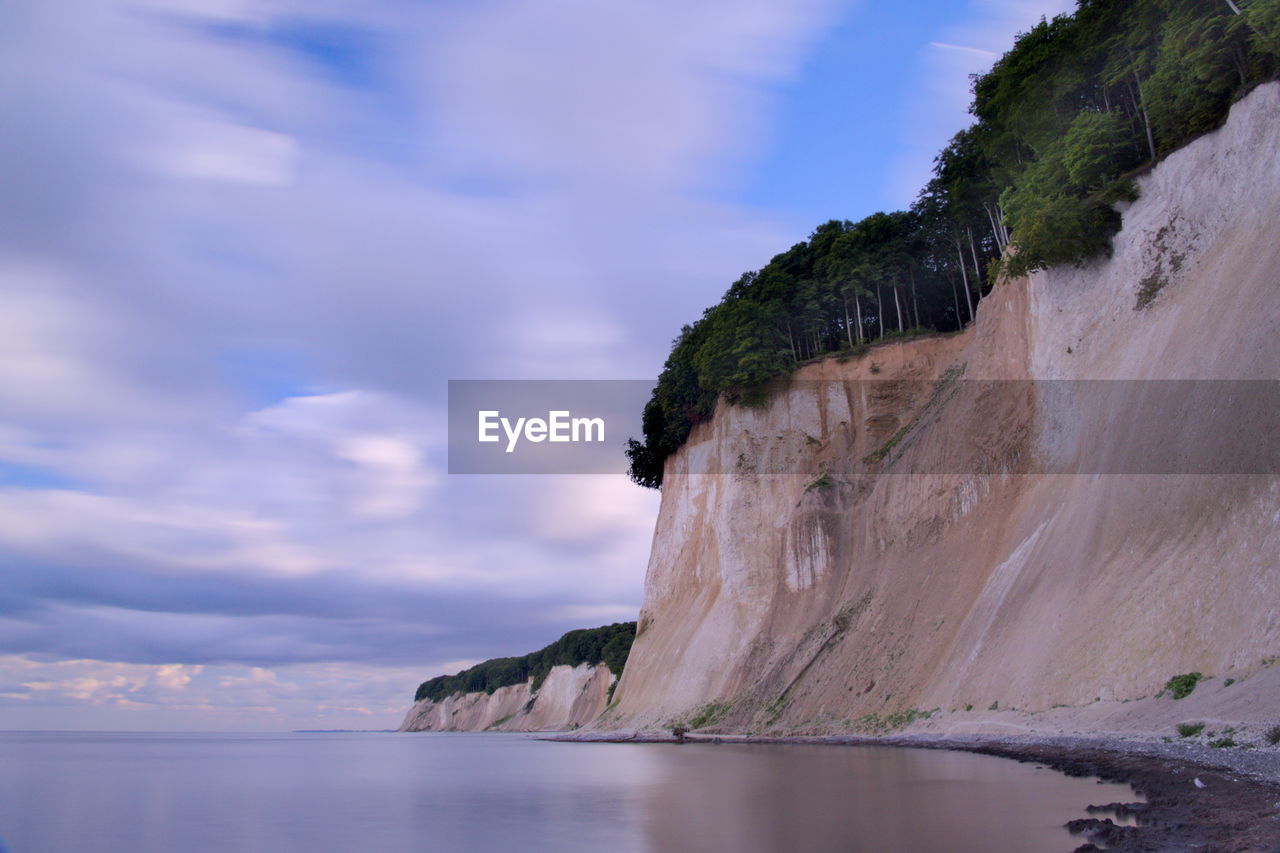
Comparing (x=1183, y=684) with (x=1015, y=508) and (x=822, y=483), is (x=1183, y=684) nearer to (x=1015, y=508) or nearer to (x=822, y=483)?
(x=1015, y=508)

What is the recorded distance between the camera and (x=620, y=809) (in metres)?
18.7

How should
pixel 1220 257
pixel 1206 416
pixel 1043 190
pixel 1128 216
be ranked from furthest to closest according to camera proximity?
1. pixel 1043 190
2. pixel 1128 216
3. pixel 1220 257
4. pixel 1206 416

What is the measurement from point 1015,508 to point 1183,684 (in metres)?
13.3

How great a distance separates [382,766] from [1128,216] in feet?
121

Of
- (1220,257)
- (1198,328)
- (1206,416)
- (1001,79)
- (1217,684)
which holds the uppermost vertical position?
(1001,79)

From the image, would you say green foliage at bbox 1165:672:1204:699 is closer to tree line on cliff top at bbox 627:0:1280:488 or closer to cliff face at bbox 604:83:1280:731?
cliff face at bbox 604:83:1280:731

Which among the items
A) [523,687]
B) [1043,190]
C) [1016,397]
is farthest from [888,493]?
[523,687]

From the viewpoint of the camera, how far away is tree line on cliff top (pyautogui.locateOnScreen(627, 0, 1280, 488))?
26.4 metres

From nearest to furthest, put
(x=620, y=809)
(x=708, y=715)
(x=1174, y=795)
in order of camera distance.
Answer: (x=1174, y=795)
(x=620, y=809)
(x=708, y=715)

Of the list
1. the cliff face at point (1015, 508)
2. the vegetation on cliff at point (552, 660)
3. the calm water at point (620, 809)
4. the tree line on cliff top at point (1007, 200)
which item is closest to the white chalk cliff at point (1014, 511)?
the cliff face at point (1015, 508)

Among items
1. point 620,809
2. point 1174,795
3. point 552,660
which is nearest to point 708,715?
point 620,809

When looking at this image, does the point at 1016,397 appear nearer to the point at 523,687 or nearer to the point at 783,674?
the point at 783,674

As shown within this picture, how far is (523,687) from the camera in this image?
13038 cm

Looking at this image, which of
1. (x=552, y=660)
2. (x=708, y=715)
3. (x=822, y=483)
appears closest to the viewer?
(x=708, y=715)
